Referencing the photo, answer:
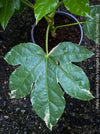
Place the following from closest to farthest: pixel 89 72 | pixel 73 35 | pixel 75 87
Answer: pixel 75 87 → pixel 73 35 → pixel 89 72

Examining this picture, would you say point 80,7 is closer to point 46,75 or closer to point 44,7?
point 44,7

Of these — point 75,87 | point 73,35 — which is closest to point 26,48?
point 75,87

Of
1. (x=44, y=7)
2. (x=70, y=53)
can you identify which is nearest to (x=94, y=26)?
(x=70, y=53)

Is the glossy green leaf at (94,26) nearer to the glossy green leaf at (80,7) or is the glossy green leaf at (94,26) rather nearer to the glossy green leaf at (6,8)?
the glossy green leaf at (80,7)

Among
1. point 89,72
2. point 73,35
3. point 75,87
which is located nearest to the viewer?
point 75,87

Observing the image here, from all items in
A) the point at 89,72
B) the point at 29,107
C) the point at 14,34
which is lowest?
the point at 29,107

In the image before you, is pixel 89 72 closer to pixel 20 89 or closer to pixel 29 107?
pixel 29 107

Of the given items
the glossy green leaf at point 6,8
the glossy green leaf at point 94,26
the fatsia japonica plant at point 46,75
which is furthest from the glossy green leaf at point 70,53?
the glossy green leaf at point 6,8
